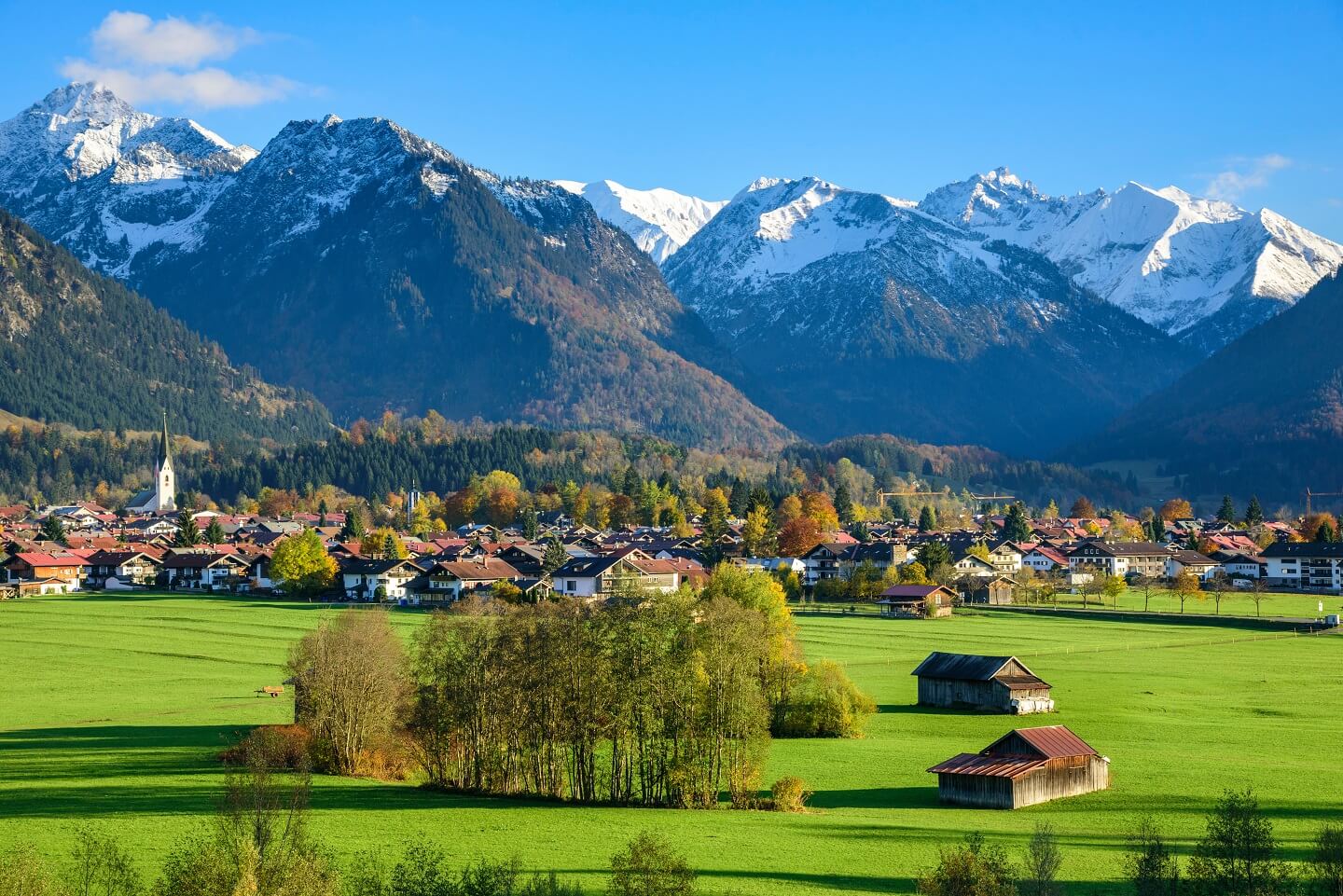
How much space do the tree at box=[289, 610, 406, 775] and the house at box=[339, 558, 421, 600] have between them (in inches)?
2898

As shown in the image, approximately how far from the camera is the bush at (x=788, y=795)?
4881 cm

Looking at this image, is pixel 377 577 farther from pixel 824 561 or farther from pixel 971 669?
pixel 971 669

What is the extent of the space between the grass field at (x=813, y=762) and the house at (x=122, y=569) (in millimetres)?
48754

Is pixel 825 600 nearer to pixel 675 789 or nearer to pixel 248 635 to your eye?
pixel 248 635

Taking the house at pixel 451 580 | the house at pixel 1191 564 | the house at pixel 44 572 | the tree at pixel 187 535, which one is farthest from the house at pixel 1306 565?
the house at pixel 44 572

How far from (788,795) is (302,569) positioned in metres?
89.4

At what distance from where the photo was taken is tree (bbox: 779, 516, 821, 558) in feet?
525

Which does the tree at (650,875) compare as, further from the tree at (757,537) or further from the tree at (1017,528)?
the tree at (1017,528)

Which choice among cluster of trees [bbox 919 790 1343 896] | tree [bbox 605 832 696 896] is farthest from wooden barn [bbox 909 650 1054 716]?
tree [bbox 605 832 696 896]

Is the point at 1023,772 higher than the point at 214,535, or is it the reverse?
the point at 214,535

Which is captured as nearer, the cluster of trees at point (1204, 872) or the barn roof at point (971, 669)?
the cluster of trees at point (1204, 872)

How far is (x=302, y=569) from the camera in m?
132

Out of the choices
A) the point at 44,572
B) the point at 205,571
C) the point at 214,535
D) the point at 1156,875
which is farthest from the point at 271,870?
the point at 214,535

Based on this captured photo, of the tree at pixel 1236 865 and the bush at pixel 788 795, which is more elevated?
the tree at pixel 1236 865
